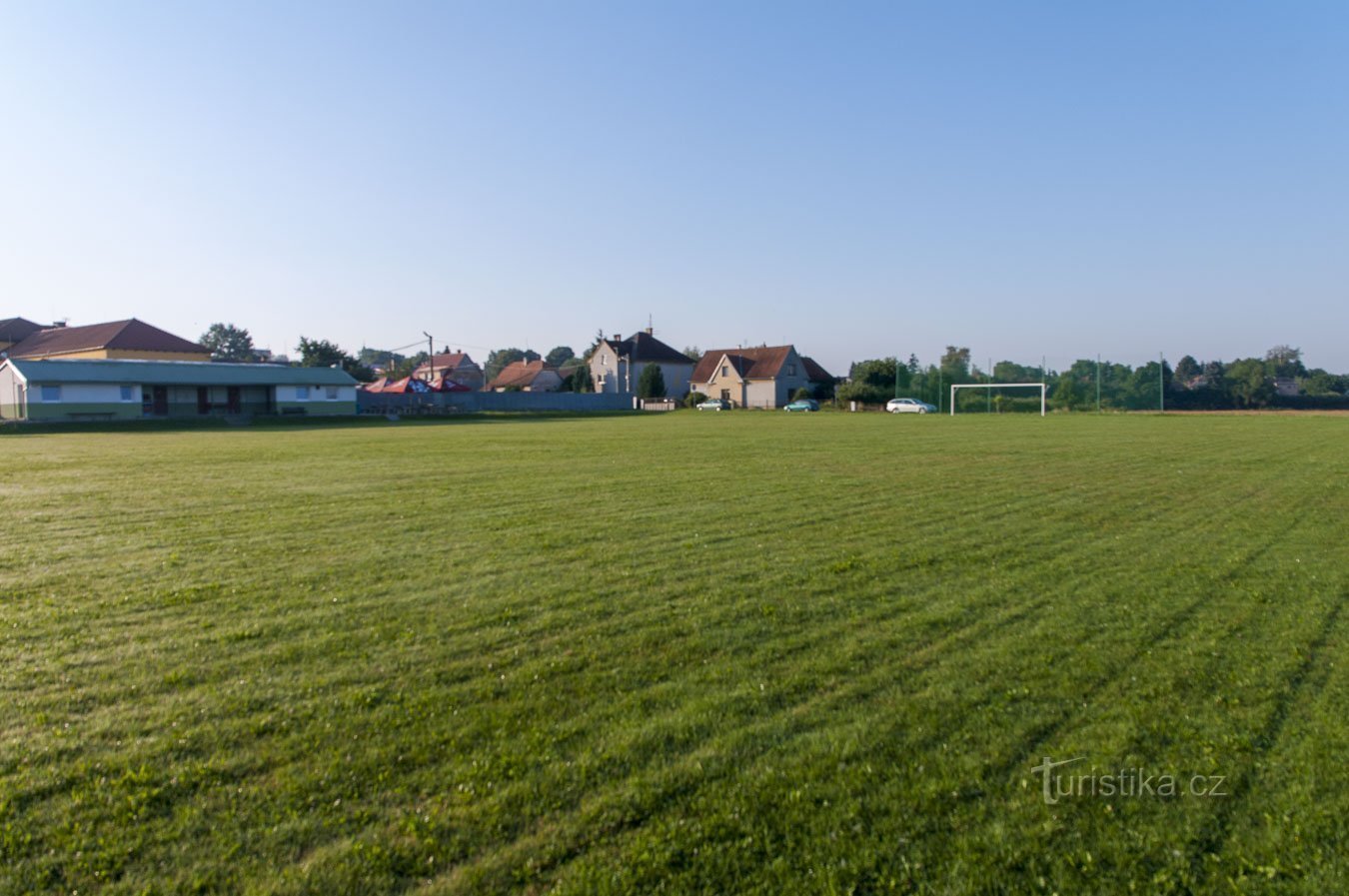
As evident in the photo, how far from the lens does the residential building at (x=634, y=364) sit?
9271cm

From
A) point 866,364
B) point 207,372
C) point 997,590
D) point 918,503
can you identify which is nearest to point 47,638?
point 997,590

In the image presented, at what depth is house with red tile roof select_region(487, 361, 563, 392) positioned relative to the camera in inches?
4134

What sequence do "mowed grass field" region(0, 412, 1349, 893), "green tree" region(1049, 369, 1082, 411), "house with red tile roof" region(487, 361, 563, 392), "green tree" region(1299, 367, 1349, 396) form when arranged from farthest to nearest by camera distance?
"house with red tile roof" region(487, 361, 563, 392), "green tree" region(1299, 367, 1349, 396), "green tree" region(1049, 369, 1082, 411), "mowed grass field" region(0, 412, 1349, 893)

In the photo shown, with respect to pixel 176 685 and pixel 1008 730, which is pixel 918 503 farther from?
pixel 176 685

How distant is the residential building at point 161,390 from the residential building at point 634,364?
3783cm

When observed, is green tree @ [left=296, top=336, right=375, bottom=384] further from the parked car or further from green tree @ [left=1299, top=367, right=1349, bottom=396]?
green tree @ [left=1299, top=367, right=1349, bottom=396]

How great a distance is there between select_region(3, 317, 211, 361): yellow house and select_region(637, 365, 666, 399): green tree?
41960mm

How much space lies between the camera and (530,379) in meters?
106

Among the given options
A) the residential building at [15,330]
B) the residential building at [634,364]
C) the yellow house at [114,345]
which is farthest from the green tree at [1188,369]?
the residential building at [15,330]

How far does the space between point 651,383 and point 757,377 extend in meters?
11.7

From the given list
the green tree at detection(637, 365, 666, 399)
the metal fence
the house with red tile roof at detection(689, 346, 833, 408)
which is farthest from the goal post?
the green tree at detection(637, 365, 666, 399)

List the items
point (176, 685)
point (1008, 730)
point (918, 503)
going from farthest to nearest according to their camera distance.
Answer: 1. point (918, 503)
2. point (176, 685)
3. point (1008, 730)

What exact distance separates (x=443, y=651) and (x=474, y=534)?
455 cm

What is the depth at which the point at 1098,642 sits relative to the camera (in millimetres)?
5766
